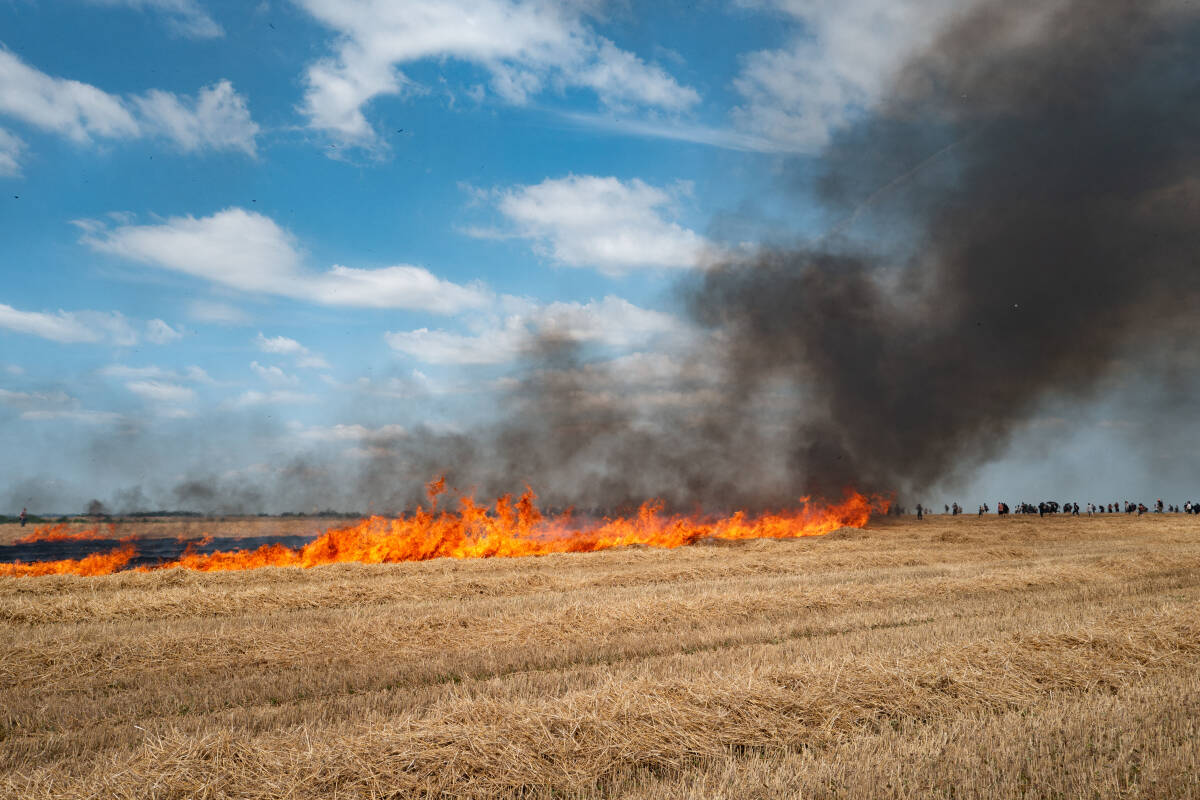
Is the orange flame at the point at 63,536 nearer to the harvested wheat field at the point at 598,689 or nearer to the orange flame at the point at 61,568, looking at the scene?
the orange flame at the point at 61,568

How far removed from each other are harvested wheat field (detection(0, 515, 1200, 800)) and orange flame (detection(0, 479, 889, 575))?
6.36 meters

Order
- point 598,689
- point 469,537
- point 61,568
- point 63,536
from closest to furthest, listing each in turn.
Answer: point 598,689 → point 61,568 → point 469,537 → point 63,536

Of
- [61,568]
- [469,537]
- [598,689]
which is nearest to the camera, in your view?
[598,689]

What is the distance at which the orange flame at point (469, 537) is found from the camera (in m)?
22.4

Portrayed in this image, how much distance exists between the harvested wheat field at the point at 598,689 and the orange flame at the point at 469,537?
6.36m

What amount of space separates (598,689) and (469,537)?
19065mm

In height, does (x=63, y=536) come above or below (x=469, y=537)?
below

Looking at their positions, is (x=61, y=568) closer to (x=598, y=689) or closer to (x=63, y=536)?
(x=598, y=689)

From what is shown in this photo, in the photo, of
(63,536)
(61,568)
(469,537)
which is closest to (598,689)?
(469,537)

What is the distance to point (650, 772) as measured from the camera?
17.5ft

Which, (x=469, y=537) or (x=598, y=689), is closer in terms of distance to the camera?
(x=598, y=689)

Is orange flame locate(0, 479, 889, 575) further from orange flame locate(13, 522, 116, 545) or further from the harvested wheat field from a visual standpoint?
orange flame locate(13, 522, 116, 545)

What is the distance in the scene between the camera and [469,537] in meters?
25.2

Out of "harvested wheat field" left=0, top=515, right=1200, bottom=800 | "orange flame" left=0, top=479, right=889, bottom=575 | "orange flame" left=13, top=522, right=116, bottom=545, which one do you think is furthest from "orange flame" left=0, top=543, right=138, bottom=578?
"orange flame" left=13, top=522, right=116, bottom=545
